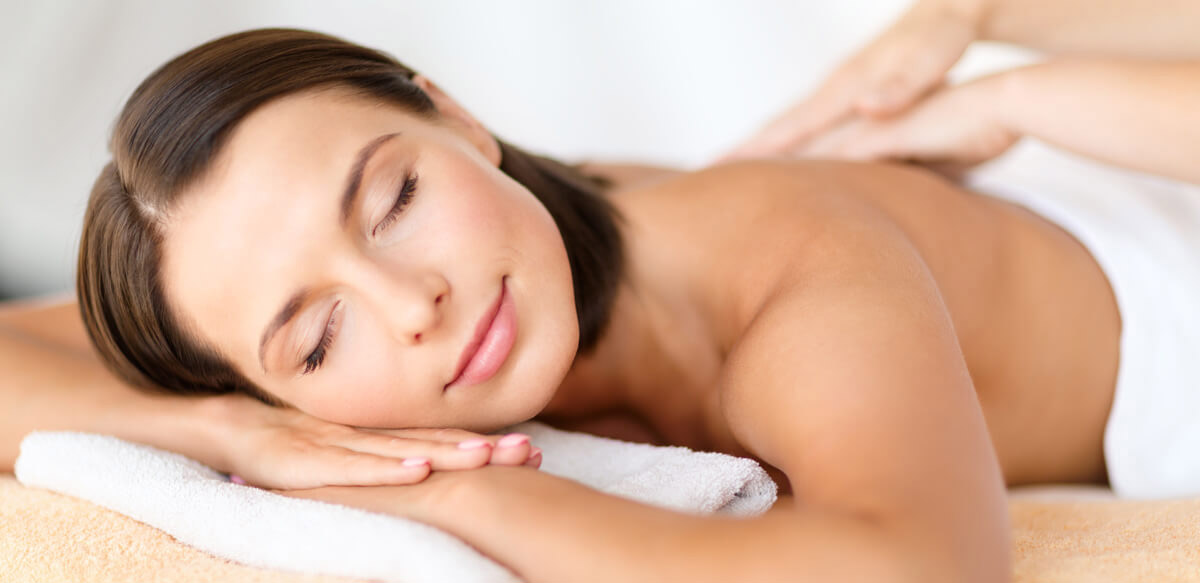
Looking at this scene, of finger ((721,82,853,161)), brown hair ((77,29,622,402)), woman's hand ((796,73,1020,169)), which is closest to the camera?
brown hair ((77,29,622,402))

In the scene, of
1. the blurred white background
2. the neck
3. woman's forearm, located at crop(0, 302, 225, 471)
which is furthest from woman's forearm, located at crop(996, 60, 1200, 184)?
woman's forearm, located at crop(0, 302, 225, 471)

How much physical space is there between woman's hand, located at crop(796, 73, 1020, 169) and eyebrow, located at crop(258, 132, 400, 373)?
827 millimetres

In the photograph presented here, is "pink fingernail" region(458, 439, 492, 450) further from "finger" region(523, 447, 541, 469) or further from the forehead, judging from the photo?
the forehead

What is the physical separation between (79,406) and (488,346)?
59cm

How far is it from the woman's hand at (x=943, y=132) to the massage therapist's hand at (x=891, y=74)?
0.03m

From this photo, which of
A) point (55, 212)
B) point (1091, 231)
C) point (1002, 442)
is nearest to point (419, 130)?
point (1002, 442)

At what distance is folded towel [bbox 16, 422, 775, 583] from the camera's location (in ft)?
2.70

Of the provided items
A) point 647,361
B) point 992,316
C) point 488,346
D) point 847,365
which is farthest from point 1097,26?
point 488,346

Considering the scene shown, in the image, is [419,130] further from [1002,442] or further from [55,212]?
[55,212]

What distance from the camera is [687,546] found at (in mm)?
702

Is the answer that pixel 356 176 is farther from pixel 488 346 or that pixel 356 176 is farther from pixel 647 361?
pixel 647 361

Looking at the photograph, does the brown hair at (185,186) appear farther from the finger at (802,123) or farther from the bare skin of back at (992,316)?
the finger at (802,123)

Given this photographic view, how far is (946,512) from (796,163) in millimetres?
649

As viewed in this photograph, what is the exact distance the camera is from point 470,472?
904 mm
